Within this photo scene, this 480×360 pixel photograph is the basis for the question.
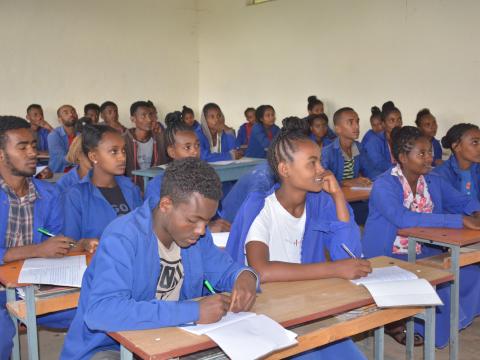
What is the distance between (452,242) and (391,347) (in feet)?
2.45

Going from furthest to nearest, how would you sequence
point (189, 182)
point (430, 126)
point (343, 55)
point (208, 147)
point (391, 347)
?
point (343, 55)
point (430, 126)
point (208, 147)
point (391, 347)
point (189, 182)

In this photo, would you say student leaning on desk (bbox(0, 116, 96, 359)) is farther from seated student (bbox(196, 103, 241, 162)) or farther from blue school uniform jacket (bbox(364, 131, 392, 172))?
blue school uniform jacket (bbox(364, 131, 392, 172))

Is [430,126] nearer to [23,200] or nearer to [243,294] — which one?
[23,200]

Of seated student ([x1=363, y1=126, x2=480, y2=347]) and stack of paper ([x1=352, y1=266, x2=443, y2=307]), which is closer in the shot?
stack of paper ([x1=352, y1=266, x2=443, y2=307])

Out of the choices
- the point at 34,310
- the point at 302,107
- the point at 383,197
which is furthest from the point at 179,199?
the point at 302,107

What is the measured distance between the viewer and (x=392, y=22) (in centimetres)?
715

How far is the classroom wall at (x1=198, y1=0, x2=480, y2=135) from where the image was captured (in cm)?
658

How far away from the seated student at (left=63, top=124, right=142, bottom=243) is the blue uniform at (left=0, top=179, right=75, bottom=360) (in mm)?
97

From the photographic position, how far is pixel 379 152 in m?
5.92

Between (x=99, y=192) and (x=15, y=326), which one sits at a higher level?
(x=99, y=192)

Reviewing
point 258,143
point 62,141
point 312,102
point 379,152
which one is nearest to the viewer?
point 379,152

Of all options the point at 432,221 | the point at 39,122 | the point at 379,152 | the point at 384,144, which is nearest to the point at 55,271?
the point at 432,221

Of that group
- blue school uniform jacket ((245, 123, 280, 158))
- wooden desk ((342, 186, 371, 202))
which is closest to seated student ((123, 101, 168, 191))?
wooden desk ((342, 186, 371, 202))

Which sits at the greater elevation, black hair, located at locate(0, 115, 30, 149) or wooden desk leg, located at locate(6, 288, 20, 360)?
black hair, located at locate(0, 115, 30, 149)
